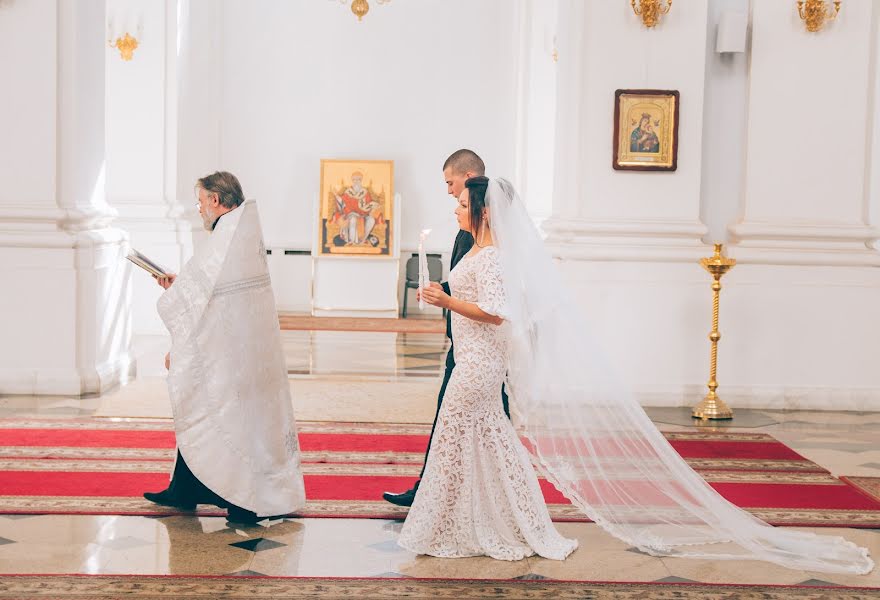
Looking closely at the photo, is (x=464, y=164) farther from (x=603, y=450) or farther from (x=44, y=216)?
(x=44, y=216)

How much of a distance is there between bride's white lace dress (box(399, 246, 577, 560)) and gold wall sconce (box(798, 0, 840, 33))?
17.1ft

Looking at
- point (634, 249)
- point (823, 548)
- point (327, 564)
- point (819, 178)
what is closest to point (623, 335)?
point (634, 249)

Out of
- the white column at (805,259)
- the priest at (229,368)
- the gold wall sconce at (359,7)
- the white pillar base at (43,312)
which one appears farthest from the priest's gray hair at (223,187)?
the gold wall sconce at (359,7)

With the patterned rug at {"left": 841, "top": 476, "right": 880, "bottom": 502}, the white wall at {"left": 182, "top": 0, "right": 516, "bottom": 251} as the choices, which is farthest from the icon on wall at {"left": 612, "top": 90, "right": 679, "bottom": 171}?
the white wall at {"left": 182, "top": 0, "right": 516, "bottom": 251}

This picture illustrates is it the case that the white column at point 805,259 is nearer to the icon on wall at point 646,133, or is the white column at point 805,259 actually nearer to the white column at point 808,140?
the white column at point 808,140

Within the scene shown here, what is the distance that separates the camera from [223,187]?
227 inches

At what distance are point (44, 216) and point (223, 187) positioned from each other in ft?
12.7

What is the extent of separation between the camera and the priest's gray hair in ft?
18.9

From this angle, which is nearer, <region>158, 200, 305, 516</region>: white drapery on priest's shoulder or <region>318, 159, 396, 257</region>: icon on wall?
<region>158, 200, 305, 516</region>: white drapery on priest's shoulder

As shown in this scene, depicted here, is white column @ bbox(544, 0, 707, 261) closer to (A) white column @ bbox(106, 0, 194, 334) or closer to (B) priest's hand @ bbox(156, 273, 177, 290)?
(B) priest's hand @ bbox(156, 273, 177, 290)

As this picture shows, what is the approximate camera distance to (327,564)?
17.2 ft

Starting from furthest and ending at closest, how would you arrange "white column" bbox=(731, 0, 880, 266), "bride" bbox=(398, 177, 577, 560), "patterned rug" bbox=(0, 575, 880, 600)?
1. "white column" bbox=(731, 0, 880, 266)
2. "bride" bbox=(398, 177, 577, 560)
3. "patterned rug" bbox=(0, 575, 880, 600)

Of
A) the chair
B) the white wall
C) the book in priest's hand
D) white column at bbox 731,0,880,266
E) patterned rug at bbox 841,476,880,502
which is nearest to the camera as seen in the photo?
the book in priest's hand

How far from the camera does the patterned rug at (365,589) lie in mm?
4785
